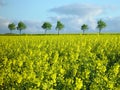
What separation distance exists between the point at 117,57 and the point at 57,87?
6922 mm

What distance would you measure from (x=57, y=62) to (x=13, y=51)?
6.66m

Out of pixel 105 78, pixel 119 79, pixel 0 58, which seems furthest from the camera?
pixel 0 58

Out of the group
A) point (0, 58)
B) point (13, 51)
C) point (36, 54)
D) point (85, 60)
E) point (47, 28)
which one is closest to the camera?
point (85, 60)

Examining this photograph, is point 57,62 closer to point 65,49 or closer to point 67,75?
point 67,75

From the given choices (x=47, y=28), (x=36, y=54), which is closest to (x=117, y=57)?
(x=36, y=54)

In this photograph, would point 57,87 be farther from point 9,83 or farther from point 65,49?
point 65,49

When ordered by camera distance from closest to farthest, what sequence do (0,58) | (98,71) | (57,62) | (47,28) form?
(98,71) < (57,62) < (0,58) < (47,28)

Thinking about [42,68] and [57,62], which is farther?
[57,62]

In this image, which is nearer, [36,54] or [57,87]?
[57,87]

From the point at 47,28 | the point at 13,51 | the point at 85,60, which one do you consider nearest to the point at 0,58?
the point at 13,51

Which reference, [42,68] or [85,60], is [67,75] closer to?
[42,68]

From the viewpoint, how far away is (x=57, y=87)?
10445 mm

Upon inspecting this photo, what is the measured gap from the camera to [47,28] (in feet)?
315

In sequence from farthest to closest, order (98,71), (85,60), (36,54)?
(36,54) < (85,60) < (98,71)
